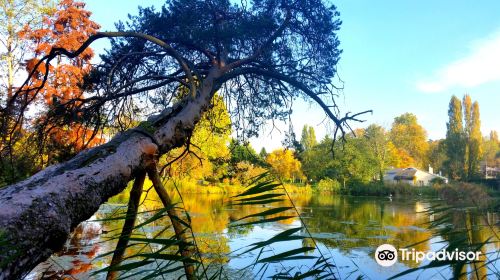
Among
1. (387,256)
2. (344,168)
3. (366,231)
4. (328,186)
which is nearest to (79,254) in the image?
(387,256)

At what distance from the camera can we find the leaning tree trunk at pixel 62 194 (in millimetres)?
1606

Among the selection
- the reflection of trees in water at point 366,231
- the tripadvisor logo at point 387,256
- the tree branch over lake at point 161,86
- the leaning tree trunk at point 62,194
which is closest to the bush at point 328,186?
the reflection of trees in water at point 366,231

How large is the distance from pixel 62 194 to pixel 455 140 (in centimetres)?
4387

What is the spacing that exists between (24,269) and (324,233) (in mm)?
10689

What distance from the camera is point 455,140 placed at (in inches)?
1576

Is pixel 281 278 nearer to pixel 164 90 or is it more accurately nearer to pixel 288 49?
pixel 288 49

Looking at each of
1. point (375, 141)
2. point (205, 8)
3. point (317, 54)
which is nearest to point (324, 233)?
point (317, 54)

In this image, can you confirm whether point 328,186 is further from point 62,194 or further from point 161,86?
point 62,194

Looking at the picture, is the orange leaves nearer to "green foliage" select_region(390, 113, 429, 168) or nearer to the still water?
the still water

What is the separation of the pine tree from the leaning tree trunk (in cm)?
3792

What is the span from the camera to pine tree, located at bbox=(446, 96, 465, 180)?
126ft

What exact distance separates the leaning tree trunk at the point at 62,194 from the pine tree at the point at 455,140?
3792 cm

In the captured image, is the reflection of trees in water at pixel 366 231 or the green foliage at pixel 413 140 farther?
the green foliage at pixel 413 140

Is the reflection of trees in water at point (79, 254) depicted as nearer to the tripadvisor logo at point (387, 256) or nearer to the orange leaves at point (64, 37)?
the tripadvisor logo at point (387, 256)
